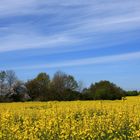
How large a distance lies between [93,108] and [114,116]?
326 inches

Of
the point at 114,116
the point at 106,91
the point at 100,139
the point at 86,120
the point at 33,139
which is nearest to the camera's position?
the point at 33,139

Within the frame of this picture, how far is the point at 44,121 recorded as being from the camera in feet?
36.6

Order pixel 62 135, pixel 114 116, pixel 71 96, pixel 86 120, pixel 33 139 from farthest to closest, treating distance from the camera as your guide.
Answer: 1. pixel 71 96
2. pixel 114 116
3. pixel 86 120
4. pixel 62 135
5. pixel 33 139

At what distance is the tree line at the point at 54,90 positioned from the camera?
48.3 meters

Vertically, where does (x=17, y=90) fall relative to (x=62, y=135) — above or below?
above

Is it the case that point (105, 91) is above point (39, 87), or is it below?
below

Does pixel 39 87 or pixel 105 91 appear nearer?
pixel 105 91

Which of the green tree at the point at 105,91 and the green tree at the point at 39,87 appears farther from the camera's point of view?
the green tree at the point at 39,87

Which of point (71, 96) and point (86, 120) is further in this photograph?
point (71, 96)

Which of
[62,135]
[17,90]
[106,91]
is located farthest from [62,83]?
[62,135]

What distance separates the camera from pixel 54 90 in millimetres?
54688

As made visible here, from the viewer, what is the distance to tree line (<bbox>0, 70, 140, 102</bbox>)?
48281 mm

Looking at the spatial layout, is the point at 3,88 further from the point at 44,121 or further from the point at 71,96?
the point at 44,121

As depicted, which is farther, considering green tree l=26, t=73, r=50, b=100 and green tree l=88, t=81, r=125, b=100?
green tree l=26, t=73, r=50, b=100
